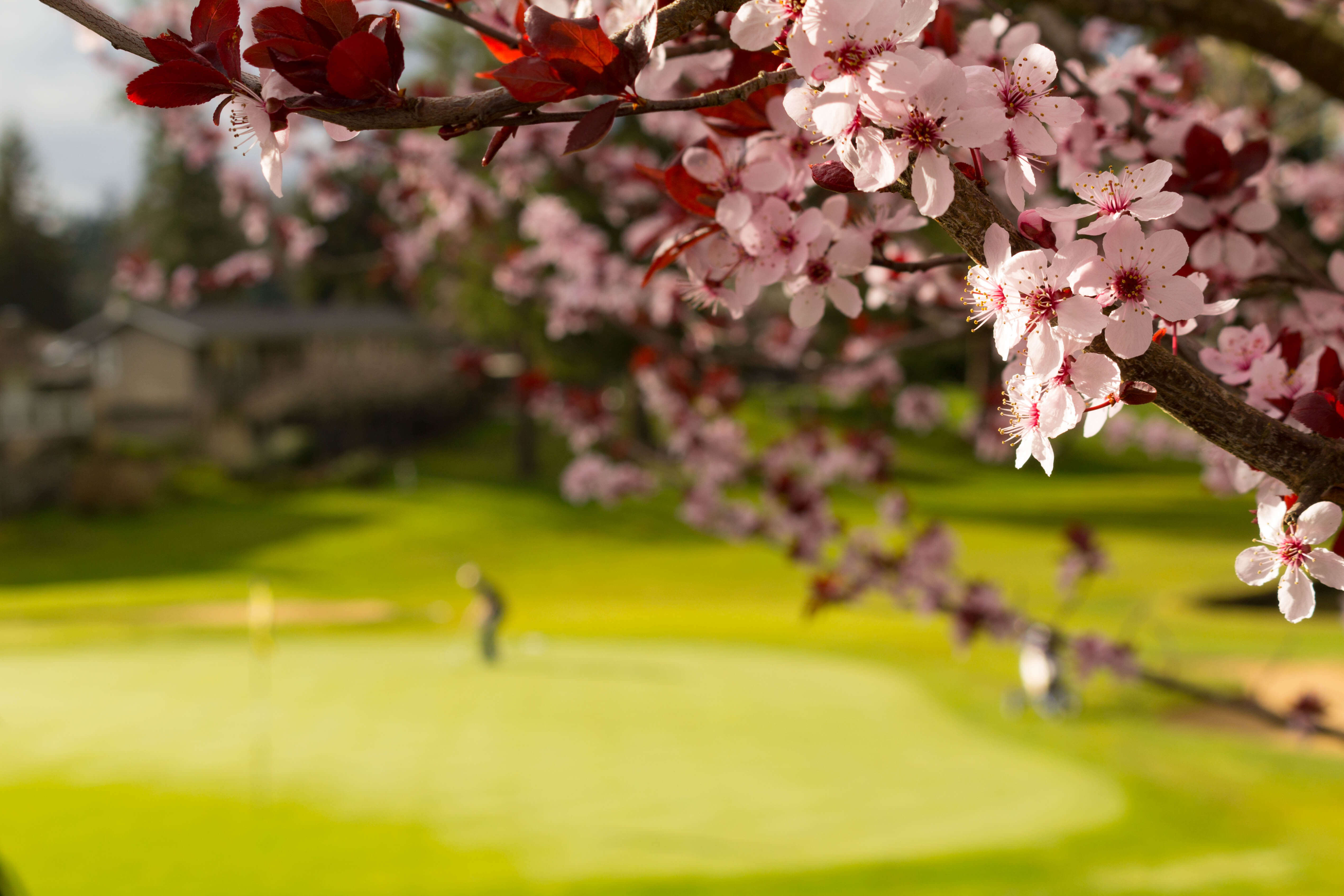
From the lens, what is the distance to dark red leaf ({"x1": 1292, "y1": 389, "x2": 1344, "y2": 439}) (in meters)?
1.13

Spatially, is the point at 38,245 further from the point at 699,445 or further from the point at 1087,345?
the point at 1087,345

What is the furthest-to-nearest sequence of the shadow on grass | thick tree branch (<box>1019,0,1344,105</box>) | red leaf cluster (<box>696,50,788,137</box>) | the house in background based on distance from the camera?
the house in background < the shadow on grass < thick tree branch (<box>1019,0,1344,105</box>) < red leaf cluster (<box>696,50,788,137</box>)

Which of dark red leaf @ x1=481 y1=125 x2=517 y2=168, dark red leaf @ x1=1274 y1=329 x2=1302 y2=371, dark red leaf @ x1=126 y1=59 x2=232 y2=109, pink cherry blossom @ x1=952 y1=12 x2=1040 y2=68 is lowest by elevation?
dark red leaf @ x1=1274 y1=329 x2=1302 y2=371

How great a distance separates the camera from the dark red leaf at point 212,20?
1.07 meters

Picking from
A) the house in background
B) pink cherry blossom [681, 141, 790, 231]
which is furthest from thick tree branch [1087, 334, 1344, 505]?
the house in background

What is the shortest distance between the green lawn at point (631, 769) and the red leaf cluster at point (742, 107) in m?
2.75

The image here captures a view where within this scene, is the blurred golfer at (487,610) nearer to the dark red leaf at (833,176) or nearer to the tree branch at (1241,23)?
the tree branch at (1241,23)

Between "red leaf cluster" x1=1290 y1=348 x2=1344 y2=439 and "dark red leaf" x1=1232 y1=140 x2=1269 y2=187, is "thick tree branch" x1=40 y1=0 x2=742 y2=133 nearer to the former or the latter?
"red leaf cluster" x1=1290 y1=348 x2=1344 y2=439

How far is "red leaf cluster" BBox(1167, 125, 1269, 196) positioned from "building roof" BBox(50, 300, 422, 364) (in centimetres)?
2988

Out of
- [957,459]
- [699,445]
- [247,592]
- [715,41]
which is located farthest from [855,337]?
[957,459]

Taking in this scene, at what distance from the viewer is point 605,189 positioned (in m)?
5.60

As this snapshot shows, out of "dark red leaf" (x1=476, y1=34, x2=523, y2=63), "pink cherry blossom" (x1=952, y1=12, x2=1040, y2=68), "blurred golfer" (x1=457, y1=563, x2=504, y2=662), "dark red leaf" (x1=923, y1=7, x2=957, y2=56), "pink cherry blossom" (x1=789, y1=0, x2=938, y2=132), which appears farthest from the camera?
"blurred golfer" (x1=457, y1=563, x2=504, y2=662)

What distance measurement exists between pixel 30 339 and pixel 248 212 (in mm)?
20775

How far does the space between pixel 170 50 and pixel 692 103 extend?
1.67 ft
